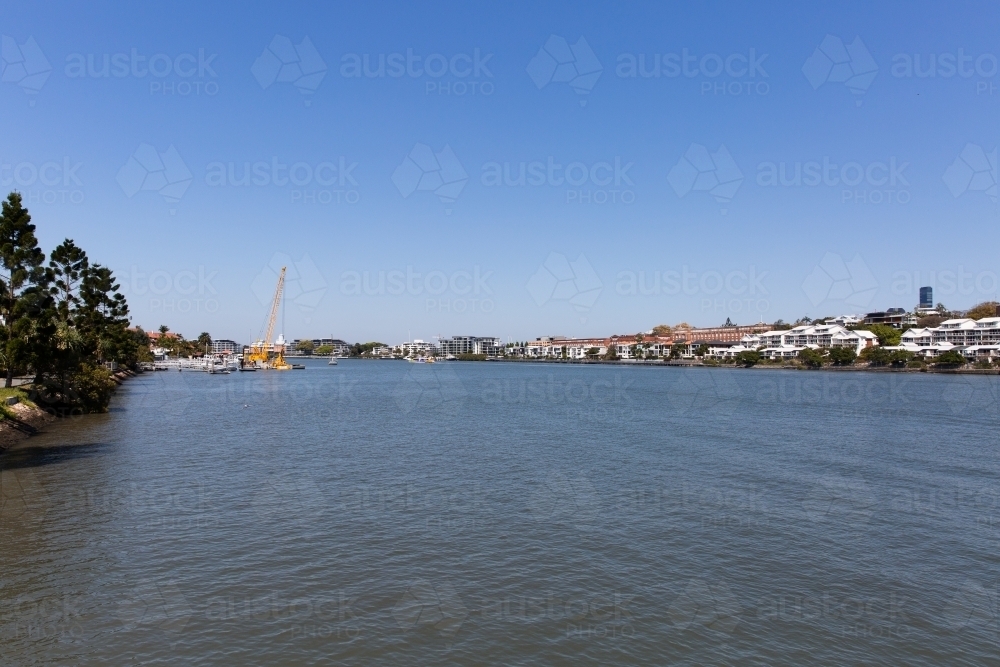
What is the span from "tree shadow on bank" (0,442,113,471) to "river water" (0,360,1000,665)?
0.18 metres

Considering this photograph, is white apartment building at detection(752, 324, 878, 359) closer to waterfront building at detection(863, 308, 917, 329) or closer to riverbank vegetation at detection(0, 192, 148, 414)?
waterfront building at detection(863, 308, 917, 329)

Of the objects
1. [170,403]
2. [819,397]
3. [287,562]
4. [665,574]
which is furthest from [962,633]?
[819,397]

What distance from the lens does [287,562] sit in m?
12.9

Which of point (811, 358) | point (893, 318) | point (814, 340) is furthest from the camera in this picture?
point (893, 318)

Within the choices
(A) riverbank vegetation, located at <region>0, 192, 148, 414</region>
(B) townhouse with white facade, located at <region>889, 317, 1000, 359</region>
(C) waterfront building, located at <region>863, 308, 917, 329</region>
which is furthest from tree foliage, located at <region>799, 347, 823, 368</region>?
(A) riverbank vegetation, located at <region>0, 192, 148, 414</region>

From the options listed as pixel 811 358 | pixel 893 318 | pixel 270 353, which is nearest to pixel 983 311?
pixel 893 318

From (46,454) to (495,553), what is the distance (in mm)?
20571

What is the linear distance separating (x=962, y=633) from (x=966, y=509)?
9.22m

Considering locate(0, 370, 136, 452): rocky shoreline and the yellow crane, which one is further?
the yellow crane

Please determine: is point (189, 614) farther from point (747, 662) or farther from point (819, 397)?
point (819, 397)

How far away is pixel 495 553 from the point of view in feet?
44.9

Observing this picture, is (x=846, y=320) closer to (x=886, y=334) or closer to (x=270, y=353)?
(x=886, y=334)

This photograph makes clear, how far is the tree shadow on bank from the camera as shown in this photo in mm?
22703

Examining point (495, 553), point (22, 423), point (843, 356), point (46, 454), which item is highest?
point (843, 356)
